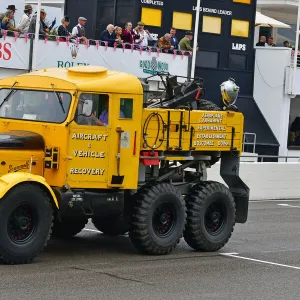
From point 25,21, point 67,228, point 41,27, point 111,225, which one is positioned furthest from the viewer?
point 41,27

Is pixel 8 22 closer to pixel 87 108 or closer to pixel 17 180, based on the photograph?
pixel 87 108

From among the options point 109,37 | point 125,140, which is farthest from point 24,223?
point 109,37

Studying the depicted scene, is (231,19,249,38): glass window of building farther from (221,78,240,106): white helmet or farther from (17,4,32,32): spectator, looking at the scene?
(221,78,240,106): white helmet

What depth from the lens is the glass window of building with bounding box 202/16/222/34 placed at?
35562mm

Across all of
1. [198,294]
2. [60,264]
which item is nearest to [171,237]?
[60,264]

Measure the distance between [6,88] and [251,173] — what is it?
37.9 feet

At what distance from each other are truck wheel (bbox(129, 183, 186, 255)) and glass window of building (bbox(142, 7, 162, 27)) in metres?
19.8

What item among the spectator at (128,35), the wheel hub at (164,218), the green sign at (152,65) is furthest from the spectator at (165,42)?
the wheel hub at (164,218)

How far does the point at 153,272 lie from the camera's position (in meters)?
12.5

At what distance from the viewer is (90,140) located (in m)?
13.2

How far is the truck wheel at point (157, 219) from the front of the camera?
13633mm

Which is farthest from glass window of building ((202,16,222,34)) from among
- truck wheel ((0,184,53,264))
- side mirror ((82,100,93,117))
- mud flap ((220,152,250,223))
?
truck wheel ((0,184,53,264))

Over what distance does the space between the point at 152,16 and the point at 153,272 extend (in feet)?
72.0

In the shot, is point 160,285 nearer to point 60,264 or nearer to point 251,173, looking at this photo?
point 60,264
